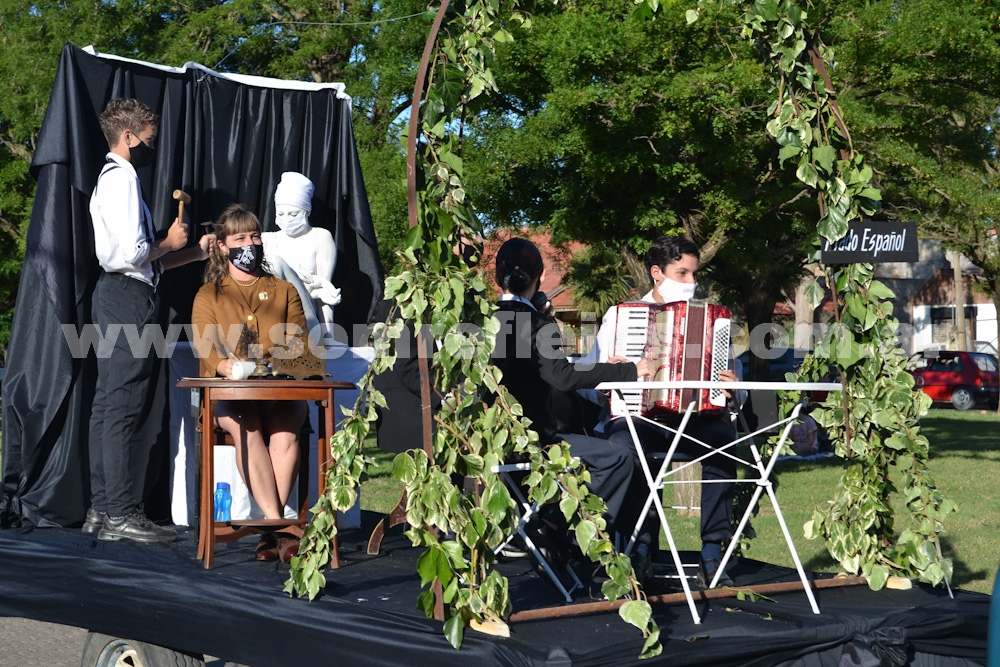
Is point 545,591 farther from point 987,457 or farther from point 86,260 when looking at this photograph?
point 987,457

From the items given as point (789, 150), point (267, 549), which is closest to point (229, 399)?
point (267, 549)

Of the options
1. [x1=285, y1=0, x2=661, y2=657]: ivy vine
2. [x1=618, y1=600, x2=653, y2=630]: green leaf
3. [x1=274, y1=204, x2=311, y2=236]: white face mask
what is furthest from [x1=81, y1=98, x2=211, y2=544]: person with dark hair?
[x1=618, y1=600, x2=653, y2=630]: green leaf

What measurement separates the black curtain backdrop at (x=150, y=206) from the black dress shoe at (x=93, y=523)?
33 centimetres

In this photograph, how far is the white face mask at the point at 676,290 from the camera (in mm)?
5387

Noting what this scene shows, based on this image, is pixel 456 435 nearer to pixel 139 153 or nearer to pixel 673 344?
pixel 673 344

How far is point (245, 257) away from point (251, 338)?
0.42 metres

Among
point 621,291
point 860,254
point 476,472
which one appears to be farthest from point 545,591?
point 621,291

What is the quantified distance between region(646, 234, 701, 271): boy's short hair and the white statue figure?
84.3 inches

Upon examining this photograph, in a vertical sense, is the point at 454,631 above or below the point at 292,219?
below

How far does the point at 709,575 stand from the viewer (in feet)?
16.4

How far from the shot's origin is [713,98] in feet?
40.2

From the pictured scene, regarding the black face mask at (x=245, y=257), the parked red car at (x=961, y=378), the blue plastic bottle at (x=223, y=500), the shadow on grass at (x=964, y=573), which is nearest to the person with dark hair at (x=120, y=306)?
the black face mask at (x=245, y=257)

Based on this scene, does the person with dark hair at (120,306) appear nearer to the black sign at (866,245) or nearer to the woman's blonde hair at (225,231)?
the woman's blonde hair at (225,231)

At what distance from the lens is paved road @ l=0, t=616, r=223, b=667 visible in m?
5.86
